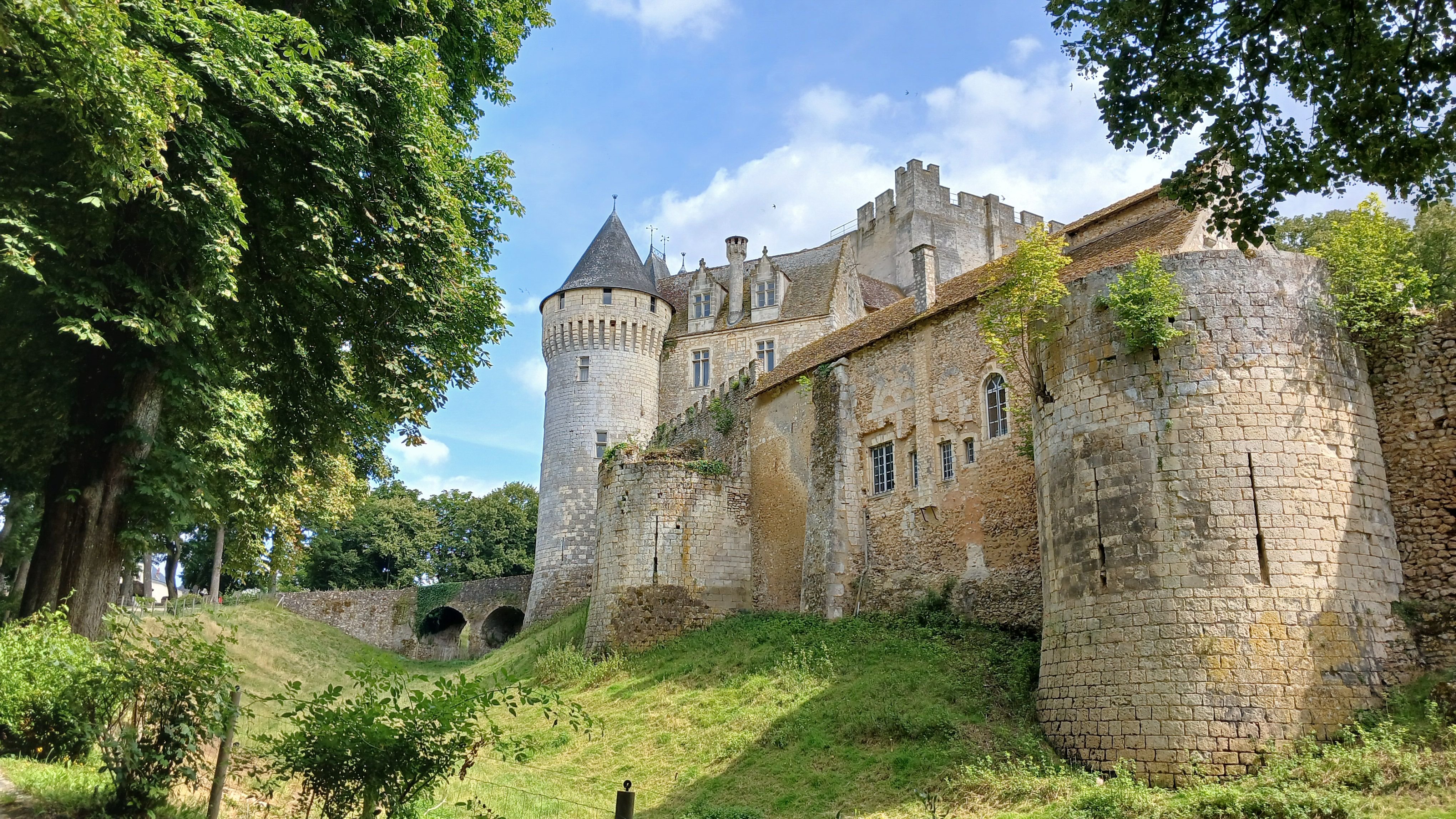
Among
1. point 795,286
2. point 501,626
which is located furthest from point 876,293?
point 501,626

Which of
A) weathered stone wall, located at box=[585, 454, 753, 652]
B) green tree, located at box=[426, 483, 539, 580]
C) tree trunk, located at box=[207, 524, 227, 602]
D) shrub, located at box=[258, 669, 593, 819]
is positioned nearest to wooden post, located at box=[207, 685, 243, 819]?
shrub, located at box=[258, 669, 593, 819]

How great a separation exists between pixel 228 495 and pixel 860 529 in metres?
13.5

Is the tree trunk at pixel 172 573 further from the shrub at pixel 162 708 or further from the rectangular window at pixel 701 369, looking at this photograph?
the shrub at pixel 162 708

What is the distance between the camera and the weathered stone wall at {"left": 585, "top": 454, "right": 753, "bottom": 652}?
25594 mm

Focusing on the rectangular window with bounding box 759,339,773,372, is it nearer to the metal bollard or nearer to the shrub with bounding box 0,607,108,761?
the shrub with bounding box 0,607,108,761

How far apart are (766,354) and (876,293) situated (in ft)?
25.4

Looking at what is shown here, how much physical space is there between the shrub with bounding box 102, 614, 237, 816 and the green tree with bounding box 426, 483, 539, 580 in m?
43.7

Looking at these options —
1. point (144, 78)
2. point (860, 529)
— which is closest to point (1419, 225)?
point (860, 529)

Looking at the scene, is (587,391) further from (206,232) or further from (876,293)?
(206,232)

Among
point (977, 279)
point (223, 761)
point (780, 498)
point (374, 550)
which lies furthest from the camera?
point (374, 550)

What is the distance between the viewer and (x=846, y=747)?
15656 mm

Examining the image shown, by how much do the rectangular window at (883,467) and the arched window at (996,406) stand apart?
305 centimetres

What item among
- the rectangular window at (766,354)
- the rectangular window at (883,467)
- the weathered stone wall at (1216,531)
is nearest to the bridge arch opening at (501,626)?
the rectangular window at (766,354)

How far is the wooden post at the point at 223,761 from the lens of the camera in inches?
331
